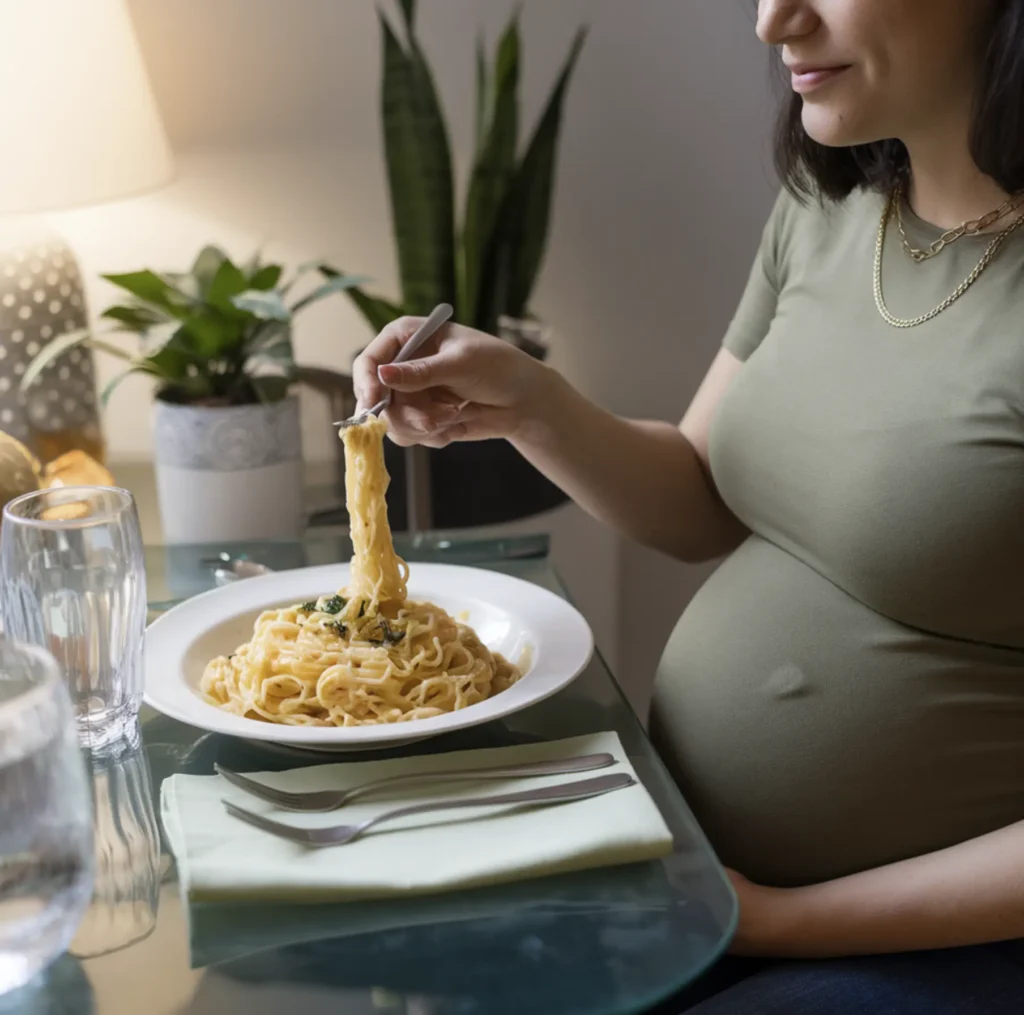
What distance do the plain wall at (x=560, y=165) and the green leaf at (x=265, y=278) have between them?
338 millimetres

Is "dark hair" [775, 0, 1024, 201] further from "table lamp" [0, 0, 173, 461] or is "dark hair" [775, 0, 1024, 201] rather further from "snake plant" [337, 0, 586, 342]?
"table lamp" [0, 0, 173, 461]

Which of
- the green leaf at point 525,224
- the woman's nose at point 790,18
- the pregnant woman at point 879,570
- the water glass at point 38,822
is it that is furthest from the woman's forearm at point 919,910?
the green leaf at point 525,224

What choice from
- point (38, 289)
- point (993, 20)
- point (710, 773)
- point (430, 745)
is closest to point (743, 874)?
point (710, 773)

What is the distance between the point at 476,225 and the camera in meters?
1.60

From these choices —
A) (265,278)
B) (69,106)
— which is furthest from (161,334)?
(69,106)

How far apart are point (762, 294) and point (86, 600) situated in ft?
2.29

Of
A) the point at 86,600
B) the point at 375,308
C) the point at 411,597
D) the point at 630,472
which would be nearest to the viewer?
the point at 86,600

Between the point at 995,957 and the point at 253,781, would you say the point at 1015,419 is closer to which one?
the point at 995,957

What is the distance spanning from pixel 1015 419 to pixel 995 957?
0.39 meters

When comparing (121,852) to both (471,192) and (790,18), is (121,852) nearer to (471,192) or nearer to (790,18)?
(790,18)

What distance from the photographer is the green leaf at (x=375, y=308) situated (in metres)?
1.53

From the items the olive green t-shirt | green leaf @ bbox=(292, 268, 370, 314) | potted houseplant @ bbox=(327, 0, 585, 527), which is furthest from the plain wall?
the olive green t-shirt

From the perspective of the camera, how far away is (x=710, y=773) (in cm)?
102

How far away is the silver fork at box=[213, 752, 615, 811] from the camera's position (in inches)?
31.1
